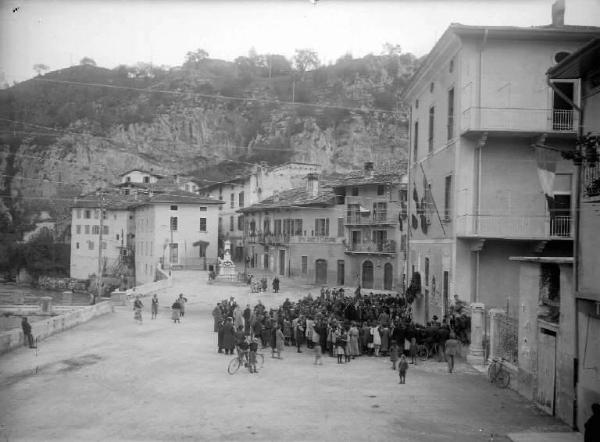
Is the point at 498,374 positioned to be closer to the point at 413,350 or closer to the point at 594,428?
the point at 413,350

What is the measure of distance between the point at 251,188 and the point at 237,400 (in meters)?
53.7

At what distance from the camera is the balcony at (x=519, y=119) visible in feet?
72.0

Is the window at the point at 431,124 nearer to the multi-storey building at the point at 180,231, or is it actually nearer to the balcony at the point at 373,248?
the balcony at the point at 373,248

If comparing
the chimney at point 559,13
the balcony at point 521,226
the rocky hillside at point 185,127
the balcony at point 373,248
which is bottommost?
the balcony at point 373,248

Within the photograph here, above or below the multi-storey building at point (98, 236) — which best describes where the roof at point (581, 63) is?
above

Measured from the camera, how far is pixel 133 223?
236 ft

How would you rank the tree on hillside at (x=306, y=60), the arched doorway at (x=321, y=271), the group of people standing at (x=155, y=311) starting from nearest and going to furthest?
the group of people standing at (x=155, y=311), the arched doorway at (x=321, y=271), the tree on hillside at (x=306, y=60)

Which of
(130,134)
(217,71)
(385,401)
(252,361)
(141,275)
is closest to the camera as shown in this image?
(385,401)

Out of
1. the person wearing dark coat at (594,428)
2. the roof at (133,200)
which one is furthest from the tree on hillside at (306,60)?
the person wearing dark coat at (594,428)

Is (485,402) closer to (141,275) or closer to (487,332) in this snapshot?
(487,332)

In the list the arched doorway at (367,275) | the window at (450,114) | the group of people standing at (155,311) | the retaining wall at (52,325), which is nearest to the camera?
the retaining wall at (52,325)

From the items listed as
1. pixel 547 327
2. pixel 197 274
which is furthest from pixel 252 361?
pixel 197 274

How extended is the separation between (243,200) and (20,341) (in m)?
47.8

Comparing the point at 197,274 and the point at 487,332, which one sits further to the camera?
the point at 197,274
